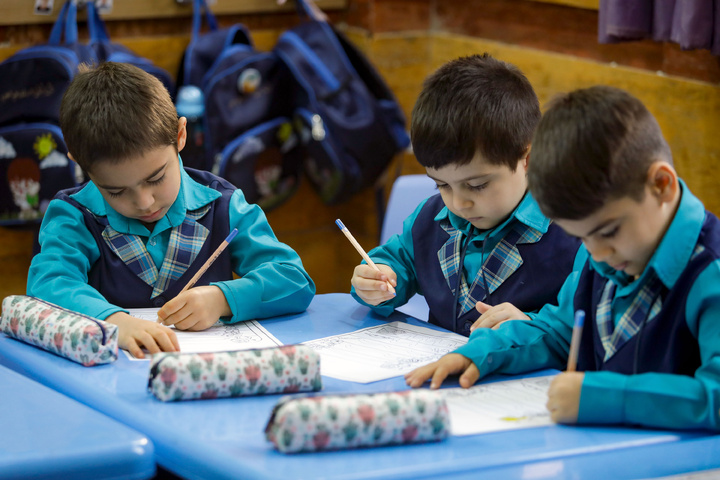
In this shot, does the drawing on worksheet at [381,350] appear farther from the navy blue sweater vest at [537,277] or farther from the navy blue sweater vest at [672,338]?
the navy blue sweater vest at [672,338]

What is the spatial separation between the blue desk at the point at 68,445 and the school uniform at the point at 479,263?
0.64 m

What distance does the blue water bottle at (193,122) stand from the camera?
2916 millimetres

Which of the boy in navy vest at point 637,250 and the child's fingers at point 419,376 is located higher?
the boy in navy vest at point 637,250

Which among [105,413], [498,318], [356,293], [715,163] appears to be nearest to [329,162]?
[715,163]

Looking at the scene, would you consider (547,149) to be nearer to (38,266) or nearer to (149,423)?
(149,423)

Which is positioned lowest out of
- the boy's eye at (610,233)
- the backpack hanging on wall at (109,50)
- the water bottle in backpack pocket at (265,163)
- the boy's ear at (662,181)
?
the water bottle in backpack pocket at (265,163)

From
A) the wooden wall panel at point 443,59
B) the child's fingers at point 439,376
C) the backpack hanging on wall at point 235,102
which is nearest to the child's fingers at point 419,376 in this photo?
the child's fingers at point 439,376

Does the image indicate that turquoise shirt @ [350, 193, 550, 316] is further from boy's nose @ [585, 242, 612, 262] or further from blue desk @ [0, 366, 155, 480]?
blue desk @ [0, 366, 155, 480]

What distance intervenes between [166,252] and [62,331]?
1.14 feet

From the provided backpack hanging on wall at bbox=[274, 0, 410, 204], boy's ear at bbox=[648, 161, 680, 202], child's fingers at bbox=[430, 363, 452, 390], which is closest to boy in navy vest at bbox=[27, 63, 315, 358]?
child's fingers at bbox=[430, 363, 452, 390]

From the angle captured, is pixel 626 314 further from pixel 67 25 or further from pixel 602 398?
pixel 67 25

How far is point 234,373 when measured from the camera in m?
1.15

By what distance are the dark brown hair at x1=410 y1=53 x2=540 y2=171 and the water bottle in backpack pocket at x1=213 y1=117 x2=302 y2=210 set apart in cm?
152

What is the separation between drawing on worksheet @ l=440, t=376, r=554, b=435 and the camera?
3.53 feet
